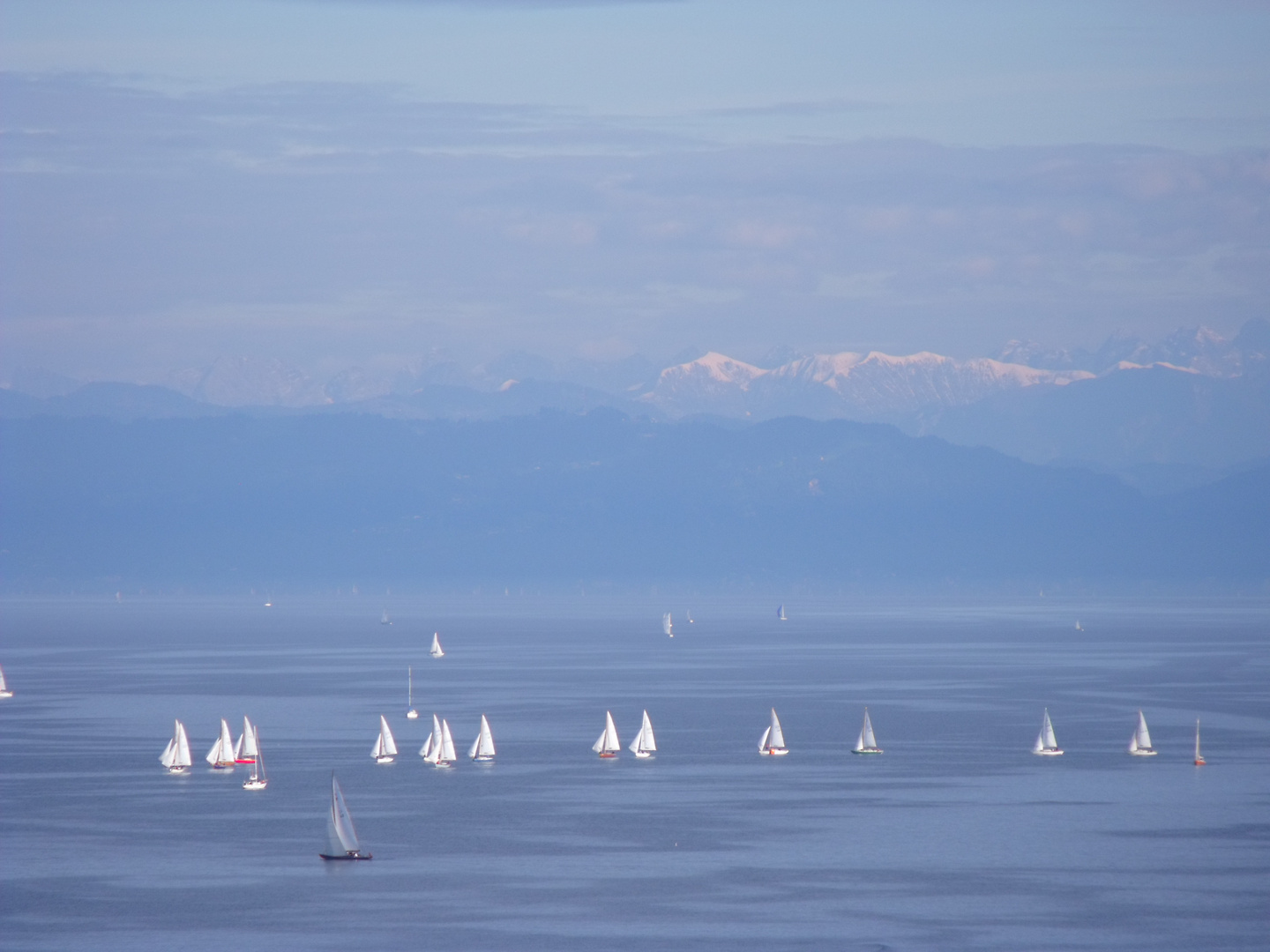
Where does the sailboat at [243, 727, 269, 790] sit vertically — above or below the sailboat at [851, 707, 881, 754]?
below

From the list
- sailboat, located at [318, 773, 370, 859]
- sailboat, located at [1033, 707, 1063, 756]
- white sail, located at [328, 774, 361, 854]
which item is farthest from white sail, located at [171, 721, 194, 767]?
sailboat, located at [1033, 707, 1063, 756]

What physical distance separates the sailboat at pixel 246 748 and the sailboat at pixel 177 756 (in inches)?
111

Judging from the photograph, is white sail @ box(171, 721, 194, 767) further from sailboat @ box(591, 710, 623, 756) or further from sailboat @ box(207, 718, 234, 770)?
sailboat @ box(591, 710, 623, 756)

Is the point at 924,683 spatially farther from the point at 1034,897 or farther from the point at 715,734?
the point at 1034,897

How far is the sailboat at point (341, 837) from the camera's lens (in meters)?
75.0

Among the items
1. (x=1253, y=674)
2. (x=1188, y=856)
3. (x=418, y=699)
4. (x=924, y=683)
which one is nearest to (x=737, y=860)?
(x=1188, y=856)

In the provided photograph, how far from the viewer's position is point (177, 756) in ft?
336

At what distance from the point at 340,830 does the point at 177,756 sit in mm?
29730

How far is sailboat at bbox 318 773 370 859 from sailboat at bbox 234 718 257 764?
27552mm

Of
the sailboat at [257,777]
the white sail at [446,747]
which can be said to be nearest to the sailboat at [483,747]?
the white sail at [446,747]

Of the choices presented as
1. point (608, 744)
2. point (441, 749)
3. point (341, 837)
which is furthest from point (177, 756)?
point (341, 837)

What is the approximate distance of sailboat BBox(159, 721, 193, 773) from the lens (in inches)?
4026

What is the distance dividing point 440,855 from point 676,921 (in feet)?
48.7

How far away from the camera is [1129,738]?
11731 centimetres
